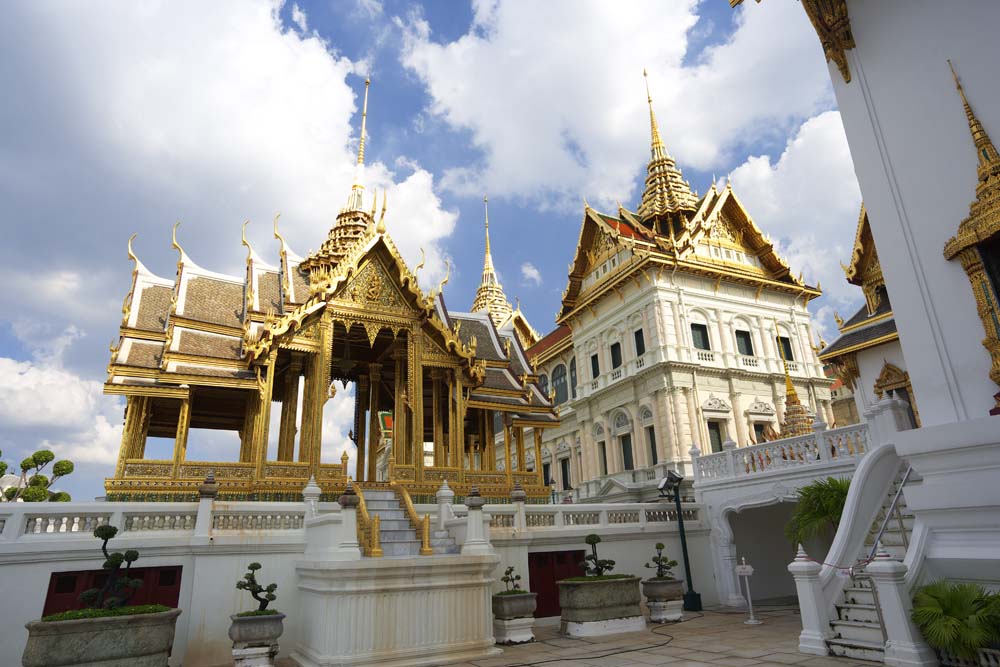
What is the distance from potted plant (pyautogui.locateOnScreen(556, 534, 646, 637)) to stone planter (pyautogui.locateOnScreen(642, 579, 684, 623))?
103 centimetres

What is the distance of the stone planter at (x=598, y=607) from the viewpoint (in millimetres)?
8977

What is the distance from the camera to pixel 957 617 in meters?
5.50

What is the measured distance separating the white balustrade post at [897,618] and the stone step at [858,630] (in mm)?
246

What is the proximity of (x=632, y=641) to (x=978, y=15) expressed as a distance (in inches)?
354

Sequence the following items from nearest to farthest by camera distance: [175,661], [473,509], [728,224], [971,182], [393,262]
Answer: [971,182] → [175,661] → [473,509] → [393,262] → [728,224]

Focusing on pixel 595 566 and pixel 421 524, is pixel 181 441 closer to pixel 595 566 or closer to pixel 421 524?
pixel 421 524

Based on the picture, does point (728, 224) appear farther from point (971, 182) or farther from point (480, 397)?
point (971, 182)

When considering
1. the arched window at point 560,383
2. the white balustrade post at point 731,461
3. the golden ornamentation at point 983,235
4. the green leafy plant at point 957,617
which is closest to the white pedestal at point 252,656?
the green leafy plant at point 957,617

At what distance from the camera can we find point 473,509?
8.58 metres

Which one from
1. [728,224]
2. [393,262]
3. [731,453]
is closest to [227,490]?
[393,262]

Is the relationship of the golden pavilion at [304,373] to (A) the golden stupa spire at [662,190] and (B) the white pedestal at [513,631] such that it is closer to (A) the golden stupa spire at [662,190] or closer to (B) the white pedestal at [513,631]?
(B) the white pedestal at [513,631]

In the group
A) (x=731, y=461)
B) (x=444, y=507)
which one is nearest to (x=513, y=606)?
(x=444, y=507)

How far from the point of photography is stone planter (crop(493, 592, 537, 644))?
8.70m

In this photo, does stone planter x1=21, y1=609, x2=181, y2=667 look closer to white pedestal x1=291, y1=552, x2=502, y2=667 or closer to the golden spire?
white pedestal x1=291, y1=552, x2=502, y2=667
